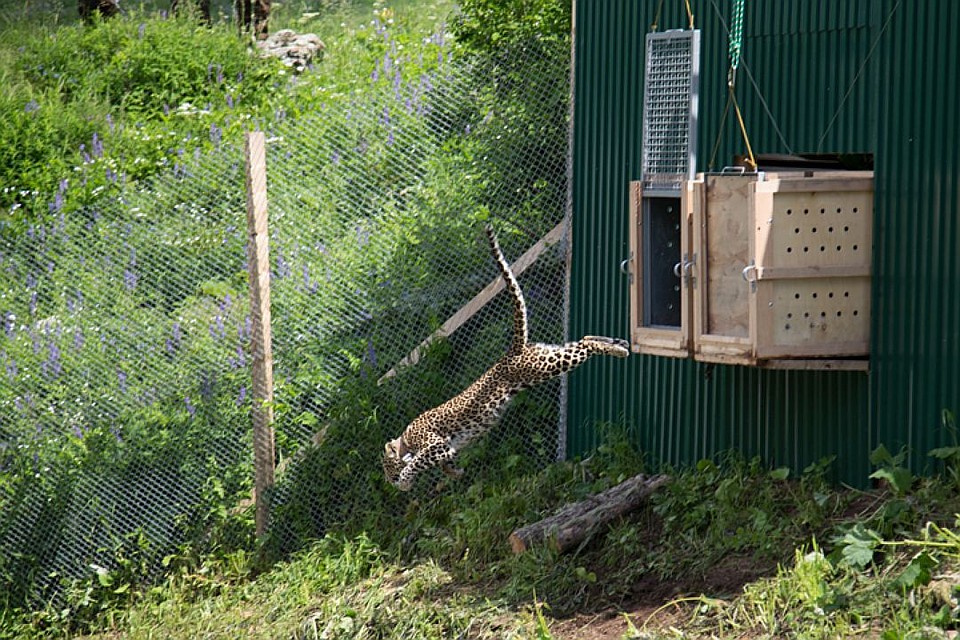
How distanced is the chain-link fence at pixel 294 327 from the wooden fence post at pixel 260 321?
0.12m

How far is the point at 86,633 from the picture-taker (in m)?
9.77

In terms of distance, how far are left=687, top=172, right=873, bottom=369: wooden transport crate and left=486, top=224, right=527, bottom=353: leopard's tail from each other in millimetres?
1680

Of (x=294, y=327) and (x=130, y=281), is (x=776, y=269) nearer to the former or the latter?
(x=294, y=327)

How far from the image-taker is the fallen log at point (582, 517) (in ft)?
25.7

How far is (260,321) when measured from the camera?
9555mm

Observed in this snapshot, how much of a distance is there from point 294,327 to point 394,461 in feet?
4.48

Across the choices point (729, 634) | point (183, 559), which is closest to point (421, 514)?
point (183, 559)

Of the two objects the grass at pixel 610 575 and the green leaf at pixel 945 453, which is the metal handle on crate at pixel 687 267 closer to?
the grass at pixel 610 575

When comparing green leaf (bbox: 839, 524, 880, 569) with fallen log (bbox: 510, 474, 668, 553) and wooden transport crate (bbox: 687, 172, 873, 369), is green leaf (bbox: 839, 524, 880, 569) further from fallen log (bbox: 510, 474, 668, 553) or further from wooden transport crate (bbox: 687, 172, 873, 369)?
fallen log (bbox: 510, 474, 668, 553)

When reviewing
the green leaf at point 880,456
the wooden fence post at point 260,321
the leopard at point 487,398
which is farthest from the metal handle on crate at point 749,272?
the wooden fence post at point 260,321

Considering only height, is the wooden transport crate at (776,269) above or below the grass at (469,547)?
above

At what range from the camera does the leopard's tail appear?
8.35m

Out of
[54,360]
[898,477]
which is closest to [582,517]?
[898,477]

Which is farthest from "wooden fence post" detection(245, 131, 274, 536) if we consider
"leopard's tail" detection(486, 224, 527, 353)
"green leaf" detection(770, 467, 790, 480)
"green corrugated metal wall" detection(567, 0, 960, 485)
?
"green leaf" detection(770, 467, 790, 480)
